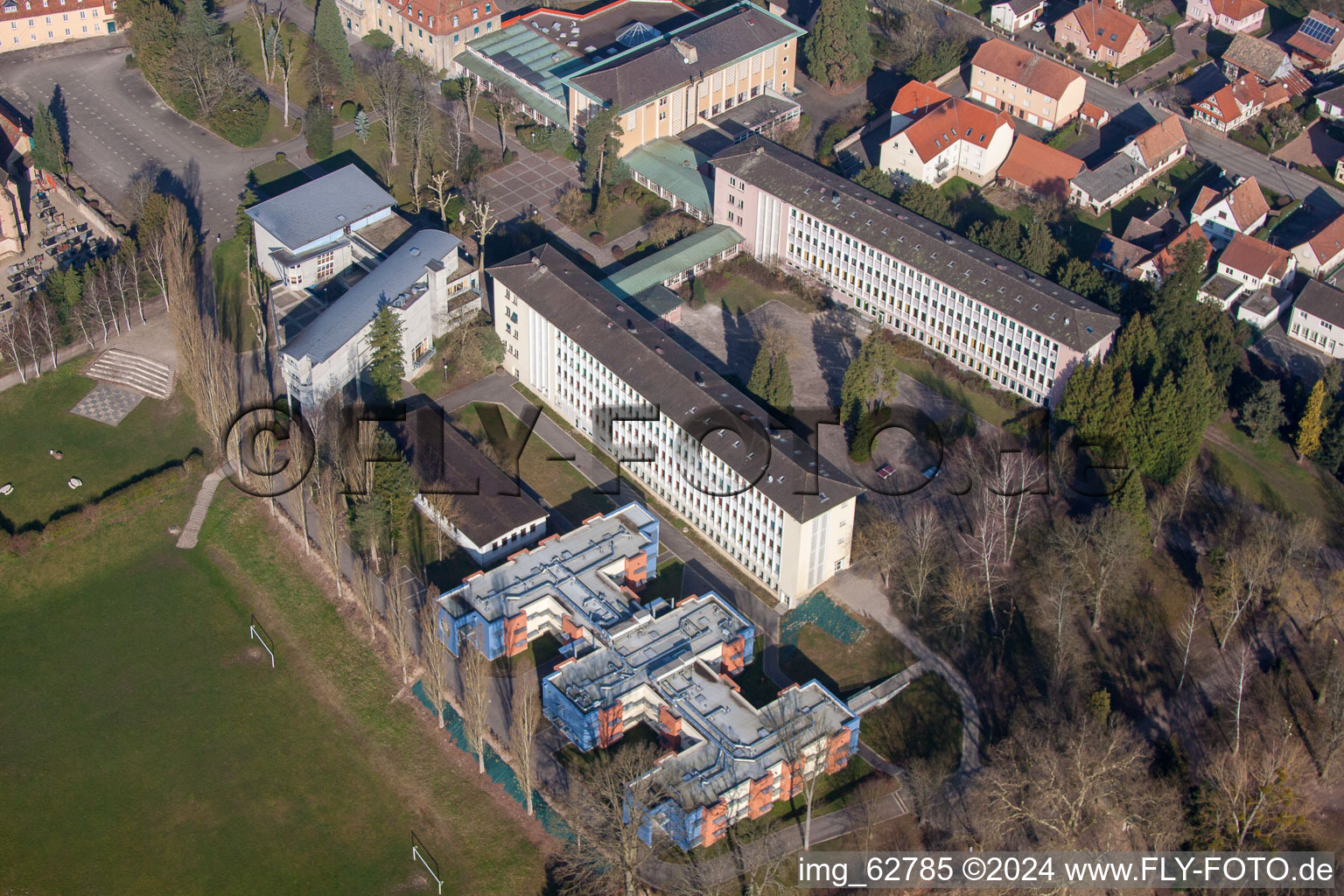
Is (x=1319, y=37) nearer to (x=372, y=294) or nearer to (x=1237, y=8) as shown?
(x=1237, y=8)

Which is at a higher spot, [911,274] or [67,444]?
[911,274]

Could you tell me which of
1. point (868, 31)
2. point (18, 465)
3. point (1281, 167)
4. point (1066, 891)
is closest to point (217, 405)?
point (18, 465)

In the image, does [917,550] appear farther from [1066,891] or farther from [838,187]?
[838,187]

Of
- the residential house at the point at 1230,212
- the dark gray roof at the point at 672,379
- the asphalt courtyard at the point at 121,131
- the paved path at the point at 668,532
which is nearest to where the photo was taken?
the dark gray roof at the point at 672,379

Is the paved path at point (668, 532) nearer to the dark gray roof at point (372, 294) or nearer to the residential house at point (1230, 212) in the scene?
the dark gray roof at point (372, 294)

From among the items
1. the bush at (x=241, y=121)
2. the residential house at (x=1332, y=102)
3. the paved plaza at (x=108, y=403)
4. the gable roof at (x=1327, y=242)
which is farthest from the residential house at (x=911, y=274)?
the paved plaza at (x=108, y=403)

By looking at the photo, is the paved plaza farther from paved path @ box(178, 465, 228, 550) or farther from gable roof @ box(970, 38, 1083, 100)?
gable roof @ box(970, 38, 1083, 100)

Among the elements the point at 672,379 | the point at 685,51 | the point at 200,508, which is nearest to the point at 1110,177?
the point at 685,51
